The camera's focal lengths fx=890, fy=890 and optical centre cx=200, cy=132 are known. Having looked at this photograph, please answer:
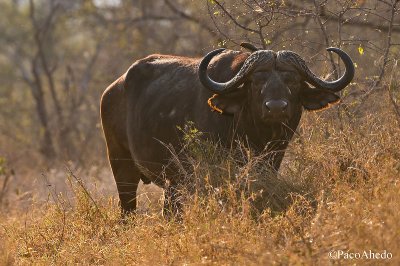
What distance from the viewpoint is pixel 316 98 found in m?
7.33

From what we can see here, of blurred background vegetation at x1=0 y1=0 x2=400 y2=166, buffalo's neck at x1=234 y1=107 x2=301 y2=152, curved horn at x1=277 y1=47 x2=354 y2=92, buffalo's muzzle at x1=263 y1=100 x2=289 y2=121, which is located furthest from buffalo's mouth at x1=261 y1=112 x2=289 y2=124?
blurred background vegetation at x1=0 y1=0 x2=400 y2=166

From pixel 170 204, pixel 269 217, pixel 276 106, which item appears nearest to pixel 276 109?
pixel 276 106

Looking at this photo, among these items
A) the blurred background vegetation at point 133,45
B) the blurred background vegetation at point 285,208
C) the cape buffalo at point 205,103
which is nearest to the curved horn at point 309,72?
the cape buffalo at point 205,103

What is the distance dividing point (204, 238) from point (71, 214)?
267cm

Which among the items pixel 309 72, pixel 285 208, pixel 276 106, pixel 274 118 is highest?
pixel 309 72

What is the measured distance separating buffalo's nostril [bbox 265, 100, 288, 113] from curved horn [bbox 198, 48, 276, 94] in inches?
17.5

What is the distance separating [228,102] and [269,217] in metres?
1.41

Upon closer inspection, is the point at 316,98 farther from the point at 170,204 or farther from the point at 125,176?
the point at 125,176

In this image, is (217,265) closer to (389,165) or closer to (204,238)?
(204,238)

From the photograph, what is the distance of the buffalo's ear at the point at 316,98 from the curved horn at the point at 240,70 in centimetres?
45

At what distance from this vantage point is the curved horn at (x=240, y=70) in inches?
277

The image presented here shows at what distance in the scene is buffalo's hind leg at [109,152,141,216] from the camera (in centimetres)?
876

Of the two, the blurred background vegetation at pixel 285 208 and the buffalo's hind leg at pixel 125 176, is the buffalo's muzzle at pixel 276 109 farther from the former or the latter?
the buffalo's hind leg at pixel 125 176

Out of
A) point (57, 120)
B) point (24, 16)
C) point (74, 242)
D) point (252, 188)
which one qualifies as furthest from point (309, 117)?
point (24, 16)
